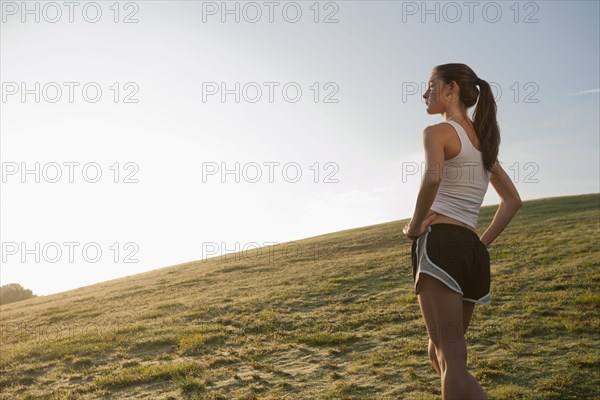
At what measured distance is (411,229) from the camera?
3924 millimetres

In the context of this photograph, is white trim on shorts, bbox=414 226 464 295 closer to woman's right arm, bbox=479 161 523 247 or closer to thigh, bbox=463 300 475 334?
thigh, bbox=463 300 475 334

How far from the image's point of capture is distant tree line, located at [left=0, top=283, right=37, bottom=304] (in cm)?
4847

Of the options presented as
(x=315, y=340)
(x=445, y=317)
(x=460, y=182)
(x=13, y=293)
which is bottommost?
(x=13, y=293)

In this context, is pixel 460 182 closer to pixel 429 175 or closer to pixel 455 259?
pixel 429 175

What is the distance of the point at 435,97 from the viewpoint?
4.24 m

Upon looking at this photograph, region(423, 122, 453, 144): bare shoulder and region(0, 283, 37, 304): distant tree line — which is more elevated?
region(423, 122, 453, 144): bare shoulder

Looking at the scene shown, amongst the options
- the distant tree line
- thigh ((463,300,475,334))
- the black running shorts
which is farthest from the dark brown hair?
the distant tree line

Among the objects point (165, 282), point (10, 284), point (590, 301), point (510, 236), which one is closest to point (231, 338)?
point (590, 301)

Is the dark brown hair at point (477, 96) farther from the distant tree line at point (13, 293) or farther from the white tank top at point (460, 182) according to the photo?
the distant tree line at point (13, 293)

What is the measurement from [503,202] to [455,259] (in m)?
1.31

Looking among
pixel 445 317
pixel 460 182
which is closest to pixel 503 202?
pixel 460 182

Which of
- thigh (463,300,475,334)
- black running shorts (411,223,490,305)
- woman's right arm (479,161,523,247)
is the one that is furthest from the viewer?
woman's right arm (479,161,523,247)

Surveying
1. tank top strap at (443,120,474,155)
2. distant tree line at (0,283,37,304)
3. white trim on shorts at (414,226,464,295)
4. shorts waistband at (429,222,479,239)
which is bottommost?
distant tree line at (0,283,37,304)

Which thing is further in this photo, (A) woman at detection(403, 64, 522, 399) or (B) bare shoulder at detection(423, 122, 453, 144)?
(B) bare shoulder at detection(423, 122, 453, 144)
